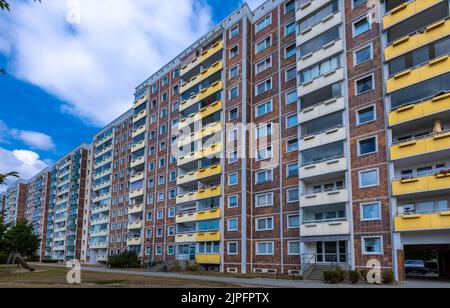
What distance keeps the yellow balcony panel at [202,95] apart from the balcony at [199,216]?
15.5 metres

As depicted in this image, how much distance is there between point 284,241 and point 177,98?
1219 inches

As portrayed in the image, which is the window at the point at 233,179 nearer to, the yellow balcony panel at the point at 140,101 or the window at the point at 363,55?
the window at the point at 363,55

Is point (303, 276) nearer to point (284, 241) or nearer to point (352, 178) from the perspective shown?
point (284, 241)

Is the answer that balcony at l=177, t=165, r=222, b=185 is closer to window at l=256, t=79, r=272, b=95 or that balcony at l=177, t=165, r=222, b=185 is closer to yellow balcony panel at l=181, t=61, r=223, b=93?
window at l=256, t=79, r=272, b=95

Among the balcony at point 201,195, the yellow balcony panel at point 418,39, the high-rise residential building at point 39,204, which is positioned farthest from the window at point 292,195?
the high-rise residential building at point 39,204

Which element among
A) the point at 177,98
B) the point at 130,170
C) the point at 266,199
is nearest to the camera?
the point at 266,199

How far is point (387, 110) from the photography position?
31719mm

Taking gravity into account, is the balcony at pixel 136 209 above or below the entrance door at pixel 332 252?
above

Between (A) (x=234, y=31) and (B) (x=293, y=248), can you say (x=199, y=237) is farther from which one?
(A) (x=234, y=31)

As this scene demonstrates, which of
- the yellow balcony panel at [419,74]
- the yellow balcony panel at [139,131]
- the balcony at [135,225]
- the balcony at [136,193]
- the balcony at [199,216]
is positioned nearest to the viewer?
the yellow balcony panel at [419,74]

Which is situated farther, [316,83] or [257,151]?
[257,151]

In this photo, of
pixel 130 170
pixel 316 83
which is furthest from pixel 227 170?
pixel 130 170

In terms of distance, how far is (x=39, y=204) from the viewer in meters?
128

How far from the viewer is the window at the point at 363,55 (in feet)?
113
